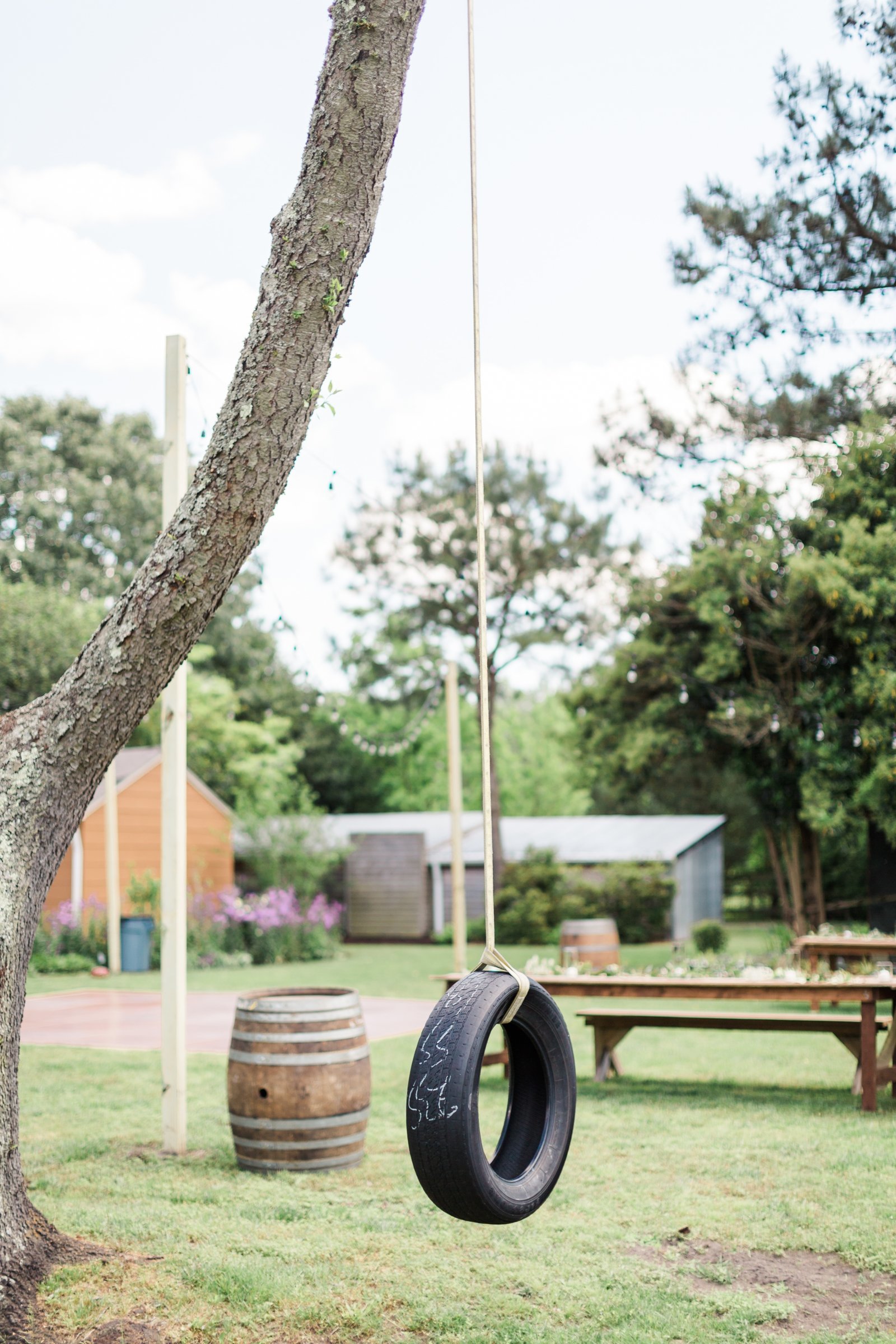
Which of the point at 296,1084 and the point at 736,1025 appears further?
the point at 736,1025

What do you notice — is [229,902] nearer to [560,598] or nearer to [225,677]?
[560,598]

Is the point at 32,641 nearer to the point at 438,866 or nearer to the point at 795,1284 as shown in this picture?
the point at 438,866

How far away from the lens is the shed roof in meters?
20.0

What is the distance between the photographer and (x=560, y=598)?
81.0 ft

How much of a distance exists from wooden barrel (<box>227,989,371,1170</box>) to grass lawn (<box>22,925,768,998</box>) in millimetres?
7352

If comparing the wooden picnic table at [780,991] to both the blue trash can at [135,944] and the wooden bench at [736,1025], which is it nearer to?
the wooden bench at [736,1025]

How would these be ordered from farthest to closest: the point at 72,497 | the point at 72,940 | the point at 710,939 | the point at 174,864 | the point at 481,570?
1. the point at 72,497
2. the point at 72,940
3. the point at 710,939
4. the point at 174,864
5. the point at 481,570

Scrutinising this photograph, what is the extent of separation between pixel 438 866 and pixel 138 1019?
13.4 meters

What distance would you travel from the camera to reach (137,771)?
20.7 meters

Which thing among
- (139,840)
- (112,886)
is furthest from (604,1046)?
(139,840)

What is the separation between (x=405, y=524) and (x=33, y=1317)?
2190 centimetres

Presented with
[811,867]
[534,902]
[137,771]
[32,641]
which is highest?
[32,641]

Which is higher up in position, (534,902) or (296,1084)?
(296,1084)

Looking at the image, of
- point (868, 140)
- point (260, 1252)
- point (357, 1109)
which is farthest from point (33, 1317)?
point (868, 140)
